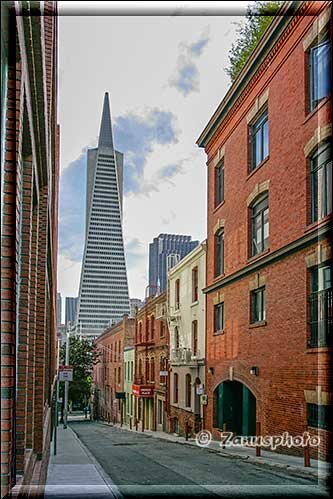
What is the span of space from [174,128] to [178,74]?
0.53m

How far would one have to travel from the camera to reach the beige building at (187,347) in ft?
20.0

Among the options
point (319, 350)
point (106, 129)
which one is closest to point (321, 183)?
point (319, 350)

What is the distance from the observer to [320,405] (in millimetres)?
5016

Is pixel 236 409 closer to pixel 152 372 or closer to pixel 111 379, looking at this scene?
pixel 152 372

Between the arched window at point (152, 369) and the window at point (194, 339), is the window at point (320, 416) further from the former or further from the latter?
the arched window at point (152, 369)

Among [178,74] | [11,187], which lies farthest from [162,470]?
[11,187]

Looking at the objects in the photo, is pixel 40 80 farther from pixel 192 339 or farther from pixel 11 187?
pixel 192 339

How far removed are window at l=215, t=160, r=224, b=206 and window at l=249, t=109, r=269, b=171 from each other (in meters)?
0.30

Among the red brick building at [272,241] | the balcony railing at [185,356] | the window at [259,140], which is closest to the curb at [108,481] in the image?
the red brick building at [272,241]

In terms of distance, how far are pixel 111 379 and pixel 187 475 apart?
69.6 inches

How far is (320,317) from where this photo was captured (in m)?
5.26

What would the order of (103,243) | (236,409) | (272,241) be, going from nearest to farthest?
1. (103,243)
2. (272,241)
3. (236,409)

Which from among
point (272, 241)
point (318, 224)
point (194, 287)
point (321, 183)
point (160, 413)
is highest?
point (321, 183)

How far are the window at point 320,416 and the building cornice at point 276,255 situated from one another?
125 centimetres
